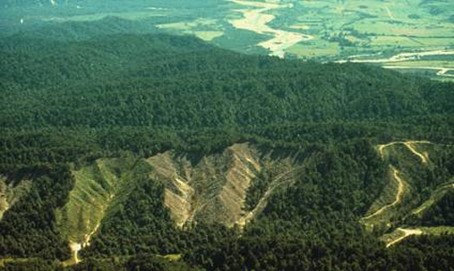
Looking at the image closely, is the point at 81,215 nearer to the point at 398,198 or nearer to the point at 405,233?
the point at 405,233

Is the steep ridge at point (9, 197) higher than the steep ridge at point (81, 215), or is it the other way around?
the steep ridge at point (9, 197)

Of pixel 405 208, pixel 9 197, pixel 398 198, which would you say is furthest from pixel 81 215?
pixel 405 208

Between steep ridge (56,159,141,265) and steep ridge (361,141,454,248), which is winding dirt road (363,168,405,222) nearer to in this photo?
steep ridge (361,141,454,248)

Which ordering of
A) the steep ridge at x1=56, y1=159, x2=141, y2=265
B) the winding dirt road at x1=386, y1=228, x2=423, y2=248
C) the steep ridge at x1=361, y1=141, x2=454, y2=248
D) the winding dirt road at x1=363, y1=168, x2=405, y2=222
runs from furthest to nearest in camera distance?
the winding dirt road at x1=363, y1=168, x2=405, y2=222, the steep ridge at x1=56, y1=159, x2=141, y2=265, the steep ridge at x1=361, y1=141, x2=454, y2=248, the winding dirt road at x1=386, y1=228, x2=423, y2=248

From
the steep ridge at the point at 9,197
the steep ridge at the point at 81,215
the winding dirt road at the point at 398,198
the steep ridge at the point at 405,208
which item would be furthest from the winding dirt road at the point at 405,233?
the steep ridge at the point at 9,197

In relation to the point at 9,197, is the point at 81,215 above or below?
below

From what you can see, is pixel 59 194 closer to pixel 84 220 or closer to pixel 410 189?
pixel 84 220

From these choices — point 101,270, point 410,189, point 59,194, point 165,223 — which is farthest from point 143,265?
point 410,189

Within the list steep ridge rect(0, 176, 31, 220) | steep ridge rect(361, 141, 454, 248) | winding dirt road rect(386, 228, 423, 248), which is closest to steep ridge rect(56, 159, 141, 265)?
steep ridge rect(0, 176, 31, 220)

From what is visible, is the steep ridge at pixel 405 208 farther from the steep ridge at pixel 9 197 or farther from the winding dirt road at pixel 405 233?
the steep ridge at pixel 9 197

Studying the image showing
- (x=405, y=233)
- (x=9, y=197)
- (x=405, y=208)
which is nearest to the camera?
(x=405, y=233)

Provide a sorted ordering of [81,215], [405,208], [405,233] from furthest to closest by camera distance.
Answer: [405,208] < [81,215] < [405,233]
